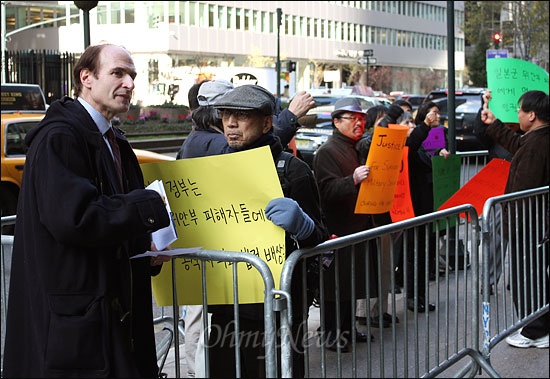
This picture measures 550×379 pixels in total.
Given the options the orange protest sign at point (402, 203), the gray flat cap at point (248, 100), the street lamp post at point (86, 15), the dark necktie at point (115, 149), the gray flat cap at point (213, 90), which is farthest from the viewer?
the street lamp post at point (86, 15)

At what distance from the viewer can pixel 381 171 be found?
6277mm

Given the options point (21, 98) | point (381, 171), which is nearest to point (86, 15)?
point (381, 171)

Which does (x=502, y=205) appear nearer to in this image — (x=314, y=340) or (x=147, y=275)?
(x=314, y=340)

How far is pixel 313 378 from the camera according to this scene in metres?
4.81

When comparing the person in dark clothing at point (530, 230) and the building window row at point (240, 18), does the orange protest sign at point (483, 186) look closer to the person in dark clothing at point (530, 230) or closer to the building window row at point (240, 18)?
the person in dark clothing at point (530, 230)

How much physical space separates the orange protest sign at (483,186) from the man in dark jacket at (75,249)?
3768 mm

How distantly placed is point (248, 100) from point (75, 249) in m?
1.18

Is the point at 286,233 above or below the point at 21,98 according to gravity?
below

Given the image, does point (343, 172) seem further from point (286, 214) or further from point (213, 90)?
point (286, 214)

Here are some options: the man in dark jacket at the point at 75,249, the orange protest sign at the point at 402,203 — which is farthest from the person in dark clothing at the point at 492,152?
the man in dark jacket at the point at 75,249

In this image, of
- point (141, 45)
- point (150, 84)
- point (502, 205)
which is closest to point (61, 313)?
point (502, 205)

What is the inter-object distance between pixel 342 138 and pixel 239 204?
300cm

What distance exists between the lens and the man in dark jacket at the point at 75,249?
116 inches

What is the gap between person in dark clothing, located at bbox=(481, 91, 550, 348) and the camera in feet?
20.1
